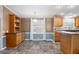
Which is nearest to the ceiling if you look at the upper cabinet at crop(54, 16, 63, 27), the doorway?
the upper cabinet at crop(54, 16, 63, 27)

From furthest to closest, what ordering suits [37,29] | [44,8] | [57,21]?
[37,29] → [57,21] → [44,8]

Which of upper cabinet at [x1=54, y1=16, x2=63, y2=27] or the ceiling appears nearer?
the ceiling

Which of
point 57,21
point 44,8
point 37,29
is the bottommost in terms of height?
point 37,29

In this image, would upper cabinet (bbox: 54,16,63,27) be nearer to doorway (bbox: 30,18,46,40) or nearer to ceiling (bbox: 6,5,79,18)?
doorway (bbox: 30,18,46,40)

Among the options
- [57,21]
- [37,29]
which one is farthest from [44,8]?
[37,29]

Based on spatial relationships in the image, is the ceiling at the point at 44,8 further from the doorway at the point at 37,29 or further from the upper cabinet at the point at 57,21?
the doorway at the point at 37,29

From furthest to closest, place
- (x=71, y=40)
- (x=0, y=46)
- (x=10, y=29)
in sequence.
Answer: (x=10, y=29) → (x=0, y=46) → (x=71, y=40)

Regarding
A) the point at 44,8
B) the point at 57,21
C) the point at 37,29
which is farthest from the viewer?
the point at 37,29

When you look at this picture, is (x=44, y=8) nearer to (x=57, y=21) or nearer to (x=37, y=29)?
(x=57, y=21)
